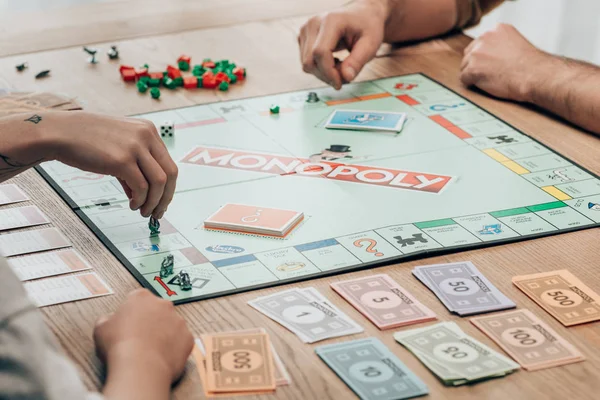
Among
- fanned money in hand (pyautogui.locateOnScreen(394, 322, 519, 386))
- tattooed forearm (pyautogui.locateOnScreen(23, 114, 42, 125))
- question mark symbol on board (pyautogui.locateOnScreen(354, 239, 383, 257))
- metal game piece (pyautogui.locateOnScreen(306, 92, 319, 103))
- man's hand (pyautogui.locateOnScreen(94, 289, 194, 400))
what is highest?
tattooed forearm (pyautogui.locateOnScreen(23, 114, 42, 125))

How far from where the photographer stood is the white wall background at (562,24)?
3779 millimetres

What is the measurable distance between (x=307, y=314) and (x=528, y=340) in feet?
0.87

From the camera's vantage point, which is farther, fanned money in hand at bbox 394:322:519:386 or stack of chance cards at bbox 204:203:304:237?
stack of chance cards at bbox 204:203:304:237

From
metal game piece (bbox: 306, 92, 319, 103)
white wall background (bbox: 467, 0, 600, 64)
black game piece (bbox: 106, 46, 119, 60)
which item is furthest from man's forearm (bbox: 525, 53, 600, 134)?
white wall background (bbox: 467, 0, 600, 64)

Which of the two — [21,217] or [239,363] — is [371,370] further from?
[21,217]

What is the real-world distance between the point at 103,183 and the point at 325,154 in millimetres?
379

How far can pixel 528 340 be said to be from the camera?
3.63 ft

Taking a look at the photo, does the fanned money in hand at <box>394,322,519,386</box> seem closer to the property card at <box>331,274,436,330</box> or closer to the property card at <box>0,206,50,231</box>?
the property card at <box>331,274,436,330</box>

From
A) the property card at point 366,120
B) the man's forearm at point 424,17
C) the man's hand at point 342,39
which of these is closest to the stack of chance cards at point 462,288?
the property card at point 366,120

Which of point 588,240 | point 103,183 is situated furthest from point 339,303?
point 103,183

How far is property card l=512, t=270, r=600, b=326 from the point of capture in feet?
3.80

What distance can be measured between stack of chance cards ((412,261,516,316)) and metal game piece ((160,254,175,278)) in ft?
Answer: 1.06

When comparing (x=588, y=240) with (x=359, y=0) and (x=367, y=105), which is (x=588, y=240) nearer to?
(x=367, y=105)

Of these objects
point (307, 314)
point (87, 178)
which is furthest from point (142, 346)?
point (87, 178)
